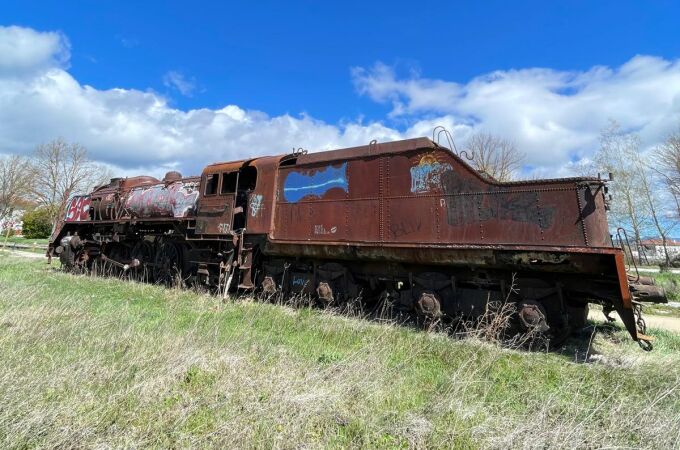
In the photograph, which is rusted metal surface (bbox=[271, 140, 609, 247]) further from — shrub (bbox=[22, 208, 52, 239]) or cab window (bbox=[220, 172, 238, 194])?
shrub (bbox=[22, 208, 52, 239])

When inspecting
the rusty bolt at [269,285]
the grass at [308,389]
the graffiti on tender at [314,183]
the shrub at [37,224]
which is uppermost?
the graffiti on tender at [314,183]

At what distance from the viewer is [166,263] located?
1240 cm

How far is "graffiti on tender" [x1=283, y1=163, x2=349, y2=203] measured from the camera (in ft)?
28.2

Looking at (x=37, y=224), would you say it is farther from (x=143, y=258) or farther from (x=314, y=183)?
(x=314, y=183)

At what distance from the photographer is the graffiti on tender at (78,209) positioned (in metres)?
15.7

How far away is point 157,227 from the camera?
1286 cm

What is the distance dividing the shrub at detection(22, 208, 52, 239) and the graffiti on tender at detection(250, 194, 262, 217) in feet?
159

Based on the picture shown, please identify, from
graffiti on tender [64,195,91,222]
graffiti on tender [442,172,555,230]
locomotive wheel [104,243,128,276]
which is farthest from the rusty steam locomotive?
graffiti on tender [64,195,91,222]

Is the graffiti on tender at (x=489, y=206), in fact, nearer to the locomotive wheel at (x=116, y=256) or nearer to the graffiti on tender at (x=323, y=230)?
the graffiti on tender at (x=323, y=230)

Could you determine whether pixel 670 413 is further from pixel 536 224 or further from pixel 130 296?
pixel 130 296

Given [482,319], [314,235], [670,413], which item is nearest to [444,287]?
[482,319]

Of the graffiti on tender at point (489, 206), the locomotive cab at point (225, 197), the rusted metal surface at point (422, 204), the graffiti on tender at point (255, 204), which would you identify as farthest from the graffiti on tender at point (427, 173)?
the locomotive cab at point (225, 197)

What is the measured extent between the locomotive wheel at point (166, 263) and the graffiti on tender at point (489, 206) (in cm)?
849

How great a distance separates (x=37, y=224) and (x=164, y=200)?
4654 cm
